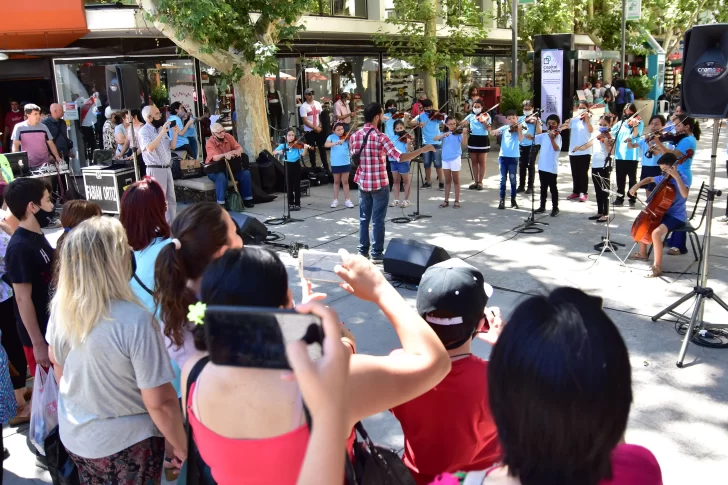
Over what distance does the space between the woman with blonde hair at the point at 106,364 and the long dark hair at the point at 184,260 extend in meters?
0.11

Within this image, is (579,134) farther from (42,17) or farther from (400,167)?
(42,17)

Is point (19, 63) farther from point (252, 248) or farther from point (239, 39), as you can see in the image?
point (252, 248)

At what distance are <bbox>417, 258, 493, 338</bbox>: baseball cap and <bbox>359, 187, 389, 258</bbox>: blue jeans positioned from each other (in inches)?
211

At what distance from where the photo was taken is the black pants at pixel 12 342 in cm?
467

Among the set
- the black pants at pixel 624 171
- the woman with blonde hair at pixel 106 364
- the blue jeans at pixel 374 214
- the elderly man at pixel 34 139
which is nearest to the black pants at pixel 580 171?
the black pants at pixel 624 171

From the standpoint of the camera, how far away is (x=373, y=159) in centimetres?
800

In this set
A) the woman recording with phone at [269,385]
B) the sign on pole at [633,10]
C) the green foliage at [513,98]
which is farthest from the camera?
the sign on pole at [633,10]

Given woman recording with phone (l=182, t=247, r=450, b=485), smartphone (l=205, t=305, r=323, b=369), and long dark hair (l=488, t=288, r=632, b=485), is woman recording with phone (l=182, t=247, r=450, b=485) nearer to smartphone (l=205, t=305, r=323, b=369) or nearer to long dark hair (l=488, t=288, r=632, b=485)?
smartphone (l=205, t=305, r=323, b=369)

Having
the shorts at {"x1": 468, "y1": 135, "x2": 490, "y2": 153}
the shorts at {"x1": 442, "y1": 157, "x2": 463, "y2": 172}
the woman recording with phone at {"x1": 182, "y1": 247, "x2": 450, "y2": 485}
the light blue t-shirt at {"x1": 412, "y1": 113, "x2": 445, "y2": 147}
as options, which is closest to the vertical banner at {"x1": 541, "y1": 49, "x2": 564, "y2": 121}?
the light blue t-shirt at {"x1": 412, "y1": 113, "x2": 445, "y2": 147}

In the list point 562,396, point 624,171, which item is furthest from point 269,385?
point 624,171

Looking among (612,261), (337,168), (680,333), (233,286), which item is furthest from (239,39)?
(233,286)

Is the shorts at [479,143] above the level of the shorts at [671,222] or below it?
above

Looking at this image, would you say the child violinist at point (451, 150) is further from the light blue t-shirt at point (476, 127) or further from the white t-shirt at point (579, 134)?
the white t-shirt at point (579, 134)

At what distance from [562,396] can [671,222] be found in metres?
6.71
